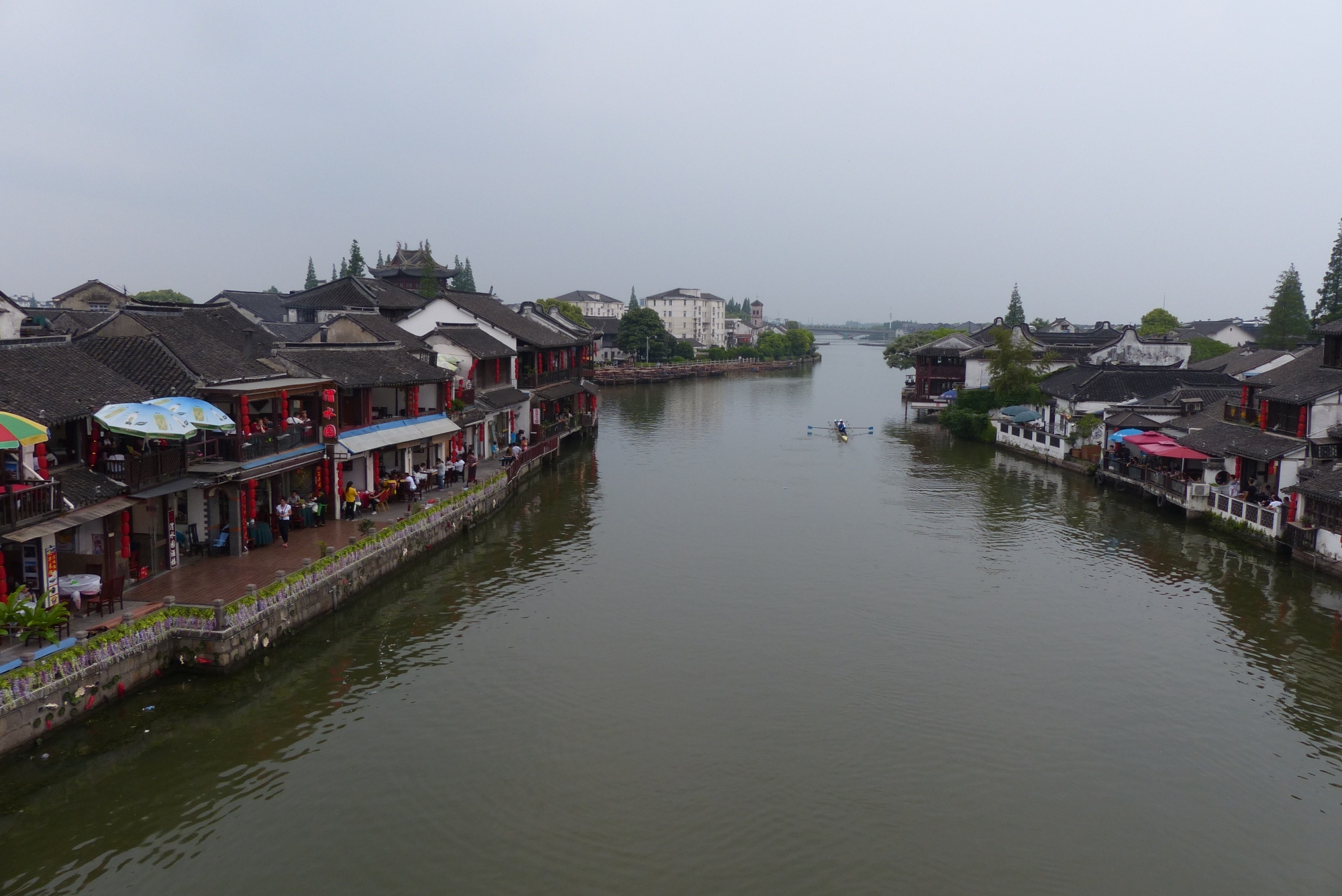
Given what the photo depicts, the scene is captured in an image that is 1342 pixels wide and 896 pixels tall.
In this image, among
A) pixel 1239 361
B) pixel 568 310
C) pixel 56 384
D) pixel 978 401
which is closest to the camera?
pixel 56 384

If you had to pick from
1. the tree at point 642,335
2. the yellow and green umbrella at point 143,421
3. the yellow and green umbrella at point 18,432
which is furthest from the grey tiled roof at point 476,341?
the tree at point 642,335

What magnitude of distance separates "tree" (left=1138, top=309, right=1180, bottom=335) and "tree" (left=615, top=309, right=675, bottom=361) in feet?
202

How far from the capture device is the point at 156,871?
13.4 meters

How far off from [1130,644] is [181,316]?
96.3 feet

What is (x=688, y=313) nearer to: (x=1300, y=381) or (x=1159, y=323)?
(x=1159, y=323)

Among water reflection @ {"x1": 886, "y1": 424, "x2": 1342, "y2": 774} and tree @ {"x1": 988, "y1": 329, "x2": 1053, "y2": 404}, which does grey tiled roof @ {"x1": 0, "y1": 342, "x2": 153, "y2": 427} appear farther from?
tree @ {"x1": 988, "y1": 329, "x2": 1053, "y2": 404}

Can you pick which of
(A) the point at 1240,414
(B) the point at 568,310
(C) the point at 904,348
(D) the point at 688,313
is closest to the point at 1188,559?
(A) the point at 1240,414

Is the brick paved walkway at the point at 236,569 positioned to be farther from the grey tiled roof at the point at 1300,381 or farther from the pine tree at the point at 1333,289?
the pine tree at the point at 1333,289

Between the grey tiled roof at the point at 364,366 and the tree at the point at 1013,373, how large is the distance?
136 ft

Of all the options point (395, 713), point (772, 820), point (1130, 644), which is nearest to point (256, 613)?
point (395, 713)

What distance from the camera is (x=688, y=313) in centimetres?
17962

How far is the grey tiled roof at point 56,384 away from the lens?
63.3ft

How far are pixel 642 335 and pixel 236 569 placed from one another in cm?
10720

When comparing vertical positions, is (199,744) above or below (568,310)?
below
